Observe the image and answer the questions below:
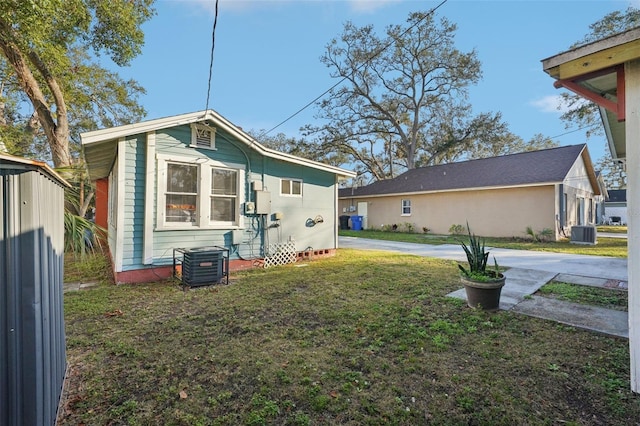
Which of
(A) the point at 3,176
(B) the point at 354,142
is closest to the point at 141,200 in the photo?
(A) the point at 3,176

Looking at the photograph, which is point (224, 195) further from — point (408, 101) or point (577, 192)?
point (408, 101)

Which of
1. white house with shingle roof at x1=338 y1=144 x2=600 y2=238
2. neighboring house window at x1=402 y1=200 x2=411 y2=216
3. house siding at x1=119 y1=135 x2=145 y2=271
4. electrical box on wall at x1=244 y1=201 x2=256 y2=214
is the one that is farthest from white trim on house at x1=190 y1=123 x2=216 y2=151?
neighboring house window at x1=402 y1=200 x2=411 y2=216

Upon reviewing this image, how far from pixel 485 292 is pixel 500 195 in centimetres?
1224

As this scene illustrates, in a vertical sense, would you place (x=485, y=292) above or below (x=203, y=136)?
below

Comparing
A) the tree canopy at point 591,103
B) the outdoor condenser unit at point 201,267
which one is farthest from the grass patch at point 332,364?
the tree canopy at point 591,103

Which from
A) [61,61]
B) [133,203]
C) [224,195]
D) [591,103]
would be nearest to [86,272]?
[133,203]

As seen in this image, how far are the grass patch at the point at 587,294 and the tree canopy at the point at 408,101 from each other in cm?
2073

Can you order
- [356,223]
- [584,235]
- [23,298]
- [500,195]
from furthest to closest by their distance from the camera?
[356,223] < [500,195] < [584,235] < [23,298]

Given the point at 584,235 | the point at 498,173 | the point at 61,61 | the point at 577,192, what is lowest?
the point at 584,235

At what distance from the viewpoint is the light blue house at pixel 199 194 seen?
219 inches

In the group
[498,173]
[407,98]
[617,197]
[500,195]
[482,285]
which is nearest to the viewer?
[482,285]

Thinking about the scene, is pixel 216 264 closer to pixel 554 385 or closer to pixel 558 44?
pixel 554 385

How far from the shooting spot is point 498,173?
1474 centimetres

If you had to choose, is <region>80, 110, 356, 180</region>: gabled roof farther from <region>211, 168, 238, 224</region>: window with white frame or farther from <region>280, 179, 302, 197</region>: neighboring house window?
<region>211, 168, 238, 224</region>: window with white frame
